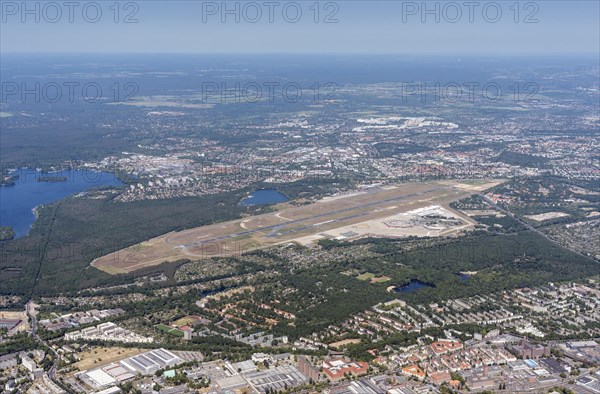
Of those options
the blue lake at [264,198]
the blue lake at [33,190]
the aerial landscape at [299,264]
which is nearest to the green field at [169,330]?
the aerial landscape at [299,264]

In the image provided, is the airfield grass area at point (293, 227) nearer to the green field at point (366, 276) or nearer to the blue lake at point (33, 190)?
the green field at point (366, 276)

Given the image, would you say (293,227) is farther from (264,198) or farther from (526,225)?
(526,225)

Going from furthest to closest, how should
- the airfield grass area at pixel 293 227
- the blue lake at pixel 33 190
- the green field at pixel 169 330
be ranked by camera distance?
1. the blue lake at pixel 33 190
2. the airfield grass area at pixel 293 227
3. the green field at pixel 169 330

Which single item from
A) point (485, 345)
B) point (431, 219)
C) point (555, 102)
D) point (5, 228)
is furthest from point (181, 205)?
point (555, 102)

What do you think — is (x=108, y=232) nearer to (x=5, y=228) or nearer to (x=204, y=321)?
(x=5, y=228)

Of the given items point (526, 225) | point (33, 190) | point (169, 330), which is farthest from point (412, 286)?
point (33, 190)

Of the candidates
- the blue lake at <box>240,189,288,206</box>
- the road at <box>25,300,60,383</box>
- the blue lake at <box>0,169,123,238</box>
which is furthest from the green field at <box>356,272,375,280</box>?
the blue lake at <box>0,169,123,238</box>
